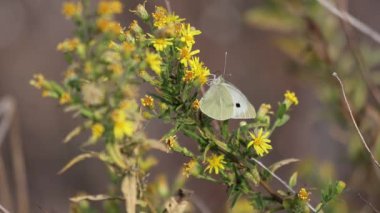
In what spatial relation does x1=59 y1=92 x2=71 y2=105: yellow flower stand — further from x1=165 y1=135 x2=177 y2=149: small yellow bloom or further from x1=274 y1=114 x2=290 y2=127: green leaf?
x1=274 y1=114 x2=290 y2=127: green leaf

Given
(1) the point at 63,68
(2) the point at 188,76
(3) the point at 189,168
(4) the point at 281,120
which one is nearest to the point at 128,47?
(2) the point at 188,76

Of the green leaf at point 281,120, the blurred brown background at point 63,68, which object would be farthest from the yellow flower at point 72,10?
the blurred brown background at point 63,68

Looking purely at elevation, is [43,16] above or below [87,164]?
above

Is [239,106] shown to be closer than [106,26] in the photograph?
No

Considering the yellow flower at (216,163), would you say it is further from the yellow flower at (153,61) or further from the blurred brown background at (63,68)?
the blurred brown background at (63,68)

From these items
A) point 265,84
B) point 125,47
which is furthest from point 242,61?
point 125,47

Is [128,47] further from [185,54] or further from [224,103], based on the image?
[224,103]

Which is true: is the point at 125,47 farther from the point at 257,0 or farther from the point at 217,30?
the point at 217,30

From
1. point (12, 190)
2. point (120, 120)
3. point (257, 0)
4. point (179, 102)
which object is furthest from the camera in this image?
point (257, 0)
